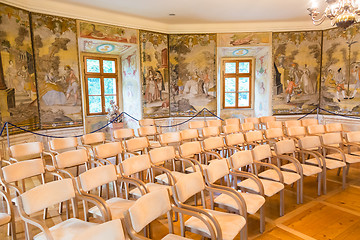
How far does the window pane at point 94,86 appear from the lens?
29.5 feet

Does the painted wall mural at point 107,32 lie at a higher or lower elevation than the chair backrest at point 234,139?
higher

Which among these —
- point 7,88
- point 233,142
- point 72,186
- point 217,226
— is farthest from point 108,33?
point 217,226

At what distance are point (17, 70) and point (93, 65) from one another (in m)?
3.14

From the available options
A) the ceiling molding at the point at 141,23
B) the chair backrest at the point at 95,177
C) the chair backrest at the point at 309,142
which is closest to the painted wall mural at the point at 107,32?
the ceiling molding at the point at 141,23

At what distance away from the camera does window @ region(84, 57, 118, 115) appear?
352 inches

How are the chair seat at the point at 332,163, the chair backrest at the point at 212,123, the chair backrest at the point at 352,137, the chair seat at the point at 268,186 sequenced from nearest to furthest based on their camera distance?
1. the chair seat at the point at 268,186
2. the chair seat at the point at 332,163
3. the chair backrest at the point at 352,137
4. the chair backrest at the point at 212,123

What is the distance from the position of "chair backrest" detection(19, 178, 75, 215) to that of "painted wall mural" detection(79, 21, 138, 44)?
6.01m

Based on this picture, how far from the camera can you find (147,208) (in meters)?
2.28

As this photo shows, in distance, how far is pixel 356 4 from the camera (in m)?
4.68

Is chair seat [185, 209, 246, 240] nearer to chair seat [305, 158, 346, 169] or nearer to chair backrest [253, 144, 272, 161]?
chair backrest [253, 144, 272, 161]

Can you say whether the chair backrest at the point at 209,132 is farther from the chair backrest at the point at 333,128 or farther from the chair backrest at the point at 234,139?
the chair backrest at the point at 333,128

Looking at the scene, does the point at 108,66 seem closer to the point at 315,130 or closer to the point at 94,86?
the point at 94,86

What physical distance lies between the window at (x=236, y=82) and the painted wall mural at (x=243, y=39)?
0.91 meters

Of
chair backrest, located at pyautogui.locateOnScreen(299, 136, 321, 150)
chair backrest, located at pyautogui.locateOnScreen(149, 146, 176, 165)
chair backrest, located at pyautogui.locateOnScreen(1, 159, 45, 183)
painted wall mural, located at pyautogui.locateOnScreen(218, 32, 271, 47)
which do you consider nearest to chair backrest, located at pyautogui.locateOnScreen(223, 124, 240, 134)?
chair backrest, located at pyautogui.locateOnScreen(299, 136, 321, 150)
